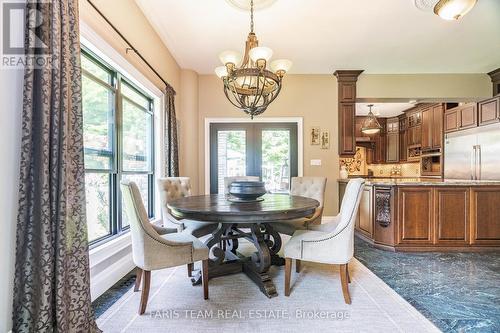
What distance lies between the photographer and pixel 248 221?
185 centimetres

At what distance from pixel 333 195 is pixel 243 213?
3386 millimetres

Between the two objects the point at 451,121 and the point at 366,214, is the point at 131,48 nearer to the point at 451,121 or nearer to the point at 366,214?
the point at 366,214

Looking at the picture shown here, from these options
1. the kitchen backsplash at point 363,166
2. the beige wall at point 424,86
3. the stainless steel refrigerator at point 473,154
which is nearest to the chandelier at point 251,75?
the beige wall at point 424,86

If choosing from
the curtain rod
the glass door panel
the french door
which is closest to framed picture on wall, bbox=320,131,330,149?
the french door

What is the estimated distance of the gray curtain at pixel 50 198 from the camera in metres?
1.31

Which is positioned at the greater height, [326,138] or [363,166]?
[326,138]

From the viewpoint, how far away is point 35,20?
133 centimetres

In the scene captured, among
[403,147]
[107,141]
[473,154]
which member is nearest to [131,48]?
[107,141]

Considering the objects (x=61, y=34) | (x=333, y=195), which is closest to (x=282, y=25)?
(x=61, y=34)

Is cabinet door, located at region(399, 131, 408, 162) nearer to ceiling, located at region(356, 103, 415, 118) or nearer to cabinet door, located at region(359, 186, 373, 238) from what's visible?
ceiling, located at region(356, 103, 415, 118)

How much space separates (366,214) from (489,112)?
2.98 meters

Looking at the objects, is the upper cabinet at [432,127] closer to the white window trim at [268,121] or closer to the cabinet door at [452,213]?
the cabinet door at [452,213]

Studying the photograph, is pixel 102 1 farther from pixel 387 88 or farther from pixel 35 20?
pixel 387 88

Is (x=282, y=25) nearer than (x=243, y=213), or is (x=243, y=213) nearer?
(x=243, y=213)
